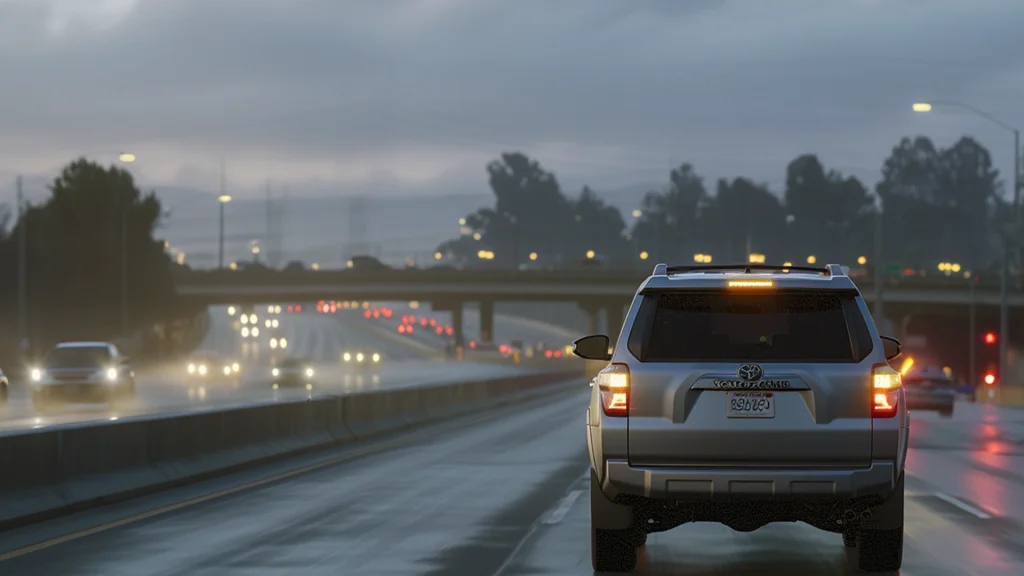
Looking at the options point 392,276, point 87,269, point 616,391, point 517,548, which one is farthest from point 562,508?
point 392,276

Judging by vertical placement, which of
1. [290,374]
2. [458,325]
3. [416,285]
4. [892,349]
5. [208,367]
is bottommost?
[458,325]

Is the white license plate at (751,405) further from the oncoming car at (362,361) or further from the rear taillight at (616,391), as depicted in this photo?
the oncoming car at (362,361)

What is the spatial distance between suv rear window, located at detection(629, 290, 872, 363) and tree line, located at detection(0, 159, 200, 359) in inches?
2903

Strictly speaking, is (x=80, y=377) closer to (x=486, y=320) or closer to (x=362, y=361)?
(x=362, y=361)

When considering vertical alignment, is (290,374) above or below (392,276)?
below

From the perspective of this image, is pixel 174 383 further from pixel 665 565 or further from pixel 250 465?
pixel 665 565

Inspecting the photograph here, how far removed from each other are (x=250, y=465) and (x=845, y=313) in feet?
41.7

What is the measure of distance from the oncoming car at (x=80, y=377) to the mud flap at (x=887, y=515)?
32930mm

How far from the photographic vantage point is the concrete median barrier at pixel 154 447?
48.9ft

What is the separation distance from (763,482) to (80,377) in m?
33.4

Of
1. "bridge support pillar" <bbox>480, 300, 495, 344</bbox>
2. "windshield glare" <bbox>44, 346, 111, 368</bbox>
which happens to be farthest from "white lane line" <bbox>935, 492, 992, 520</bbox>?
"bridge support pillar" <bbox>480, 300, 495, 344</bbox>

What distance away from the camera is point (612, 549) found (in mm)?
11484

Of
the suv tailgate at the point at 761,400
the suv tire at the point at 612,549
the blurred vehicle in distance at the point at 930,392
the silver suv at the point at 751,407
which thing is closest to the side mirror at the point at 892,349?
the silver suv at the point at 751,407

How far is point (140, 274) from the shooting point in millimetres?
106438
